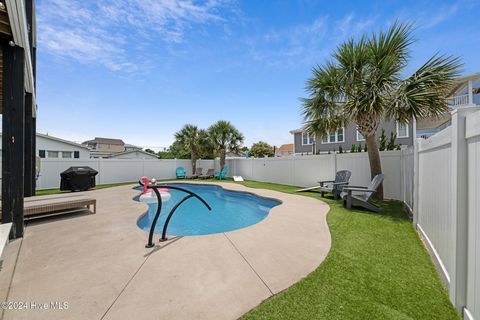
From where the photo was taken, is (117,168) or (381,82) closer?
(381,82)

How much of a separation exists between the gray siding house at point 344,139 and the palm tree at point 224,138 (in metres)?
5.76

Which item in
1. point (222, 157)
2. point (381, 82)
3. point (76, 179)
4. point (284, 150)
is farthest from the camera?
point (284, 150)

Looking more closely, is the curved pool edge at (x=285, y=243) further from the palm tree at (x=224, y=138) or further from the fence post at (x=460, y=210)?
the palm tree at (x=224, y=138)

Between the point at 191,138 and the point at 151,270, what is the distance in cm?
1626

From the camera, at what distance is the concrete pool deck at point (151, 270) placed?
209cm

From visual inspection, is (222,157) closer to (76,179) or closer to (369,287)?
(76,179)

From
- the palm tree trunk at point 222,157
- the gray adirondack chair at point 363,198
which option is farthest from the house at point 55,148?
the gray adirondack chair at point 363,198

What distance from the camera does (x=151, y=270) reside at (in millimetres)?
2789

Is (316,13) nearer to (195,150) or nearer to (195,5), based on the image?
(195,5)

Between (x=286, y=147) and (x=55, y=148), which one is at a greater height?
(x=286, y=147)

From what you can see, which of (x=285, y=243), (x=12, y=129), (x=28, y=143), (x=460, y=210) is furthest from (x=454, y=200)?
(x=28, y=143)

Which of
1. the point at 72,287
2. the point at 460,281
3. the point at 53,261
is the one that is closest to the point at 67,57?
the point at 53,261

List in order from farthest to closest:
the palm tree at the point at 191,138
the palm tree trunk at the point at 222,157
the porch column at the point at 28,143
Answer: the palm tree at the point at 191,138
the palm tree trunk at the point at 222,157
the porch column at the point at 28,143

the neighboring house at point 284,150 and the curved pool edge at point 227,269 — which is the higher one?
the neighboring house at point 284,150
